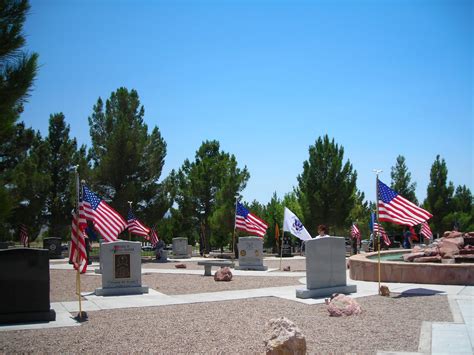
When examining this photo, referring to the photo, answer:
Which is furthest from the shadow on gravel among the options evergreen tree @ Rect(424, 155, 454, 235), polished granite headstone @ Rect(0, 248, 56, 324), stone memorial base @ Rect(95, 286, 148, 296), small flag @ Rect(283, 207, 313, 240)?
evergreen tree @ Rect(424, 155, 454, 235)

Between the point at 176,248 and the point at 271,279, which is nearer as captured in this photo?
the point at 271,279

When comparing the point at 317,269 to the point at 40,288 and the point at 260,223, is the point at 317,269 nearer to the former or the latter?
the point at 40,288

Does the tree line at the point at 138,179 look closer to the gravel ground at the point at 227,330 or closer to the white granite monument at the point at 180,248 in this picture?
the white granite monument at the point at 180,248

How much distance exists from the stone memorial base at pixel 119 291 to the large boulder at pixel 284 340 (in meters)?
8.46

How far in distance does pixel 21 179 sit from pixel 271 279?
33.4 feet

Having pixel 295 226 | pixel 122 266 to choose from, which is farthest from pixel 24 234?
pixel 295 226

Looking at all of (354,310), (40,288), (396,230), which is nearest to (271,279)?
(354,310)

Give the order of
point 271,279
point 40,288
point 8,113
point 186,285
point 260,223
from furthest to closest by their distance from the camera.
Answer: point 260,223 < point 271,279 < point 186,285 < point 40,288 < point 8,113

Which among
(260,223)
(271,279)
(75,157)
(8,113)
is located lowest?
(271,279)

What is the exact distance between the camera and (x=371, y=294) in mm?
12453

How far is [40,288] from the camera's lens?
964cm

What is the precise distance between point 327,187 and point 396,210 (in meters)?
23.6

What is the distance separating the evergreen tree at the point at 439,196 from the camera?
150 ft

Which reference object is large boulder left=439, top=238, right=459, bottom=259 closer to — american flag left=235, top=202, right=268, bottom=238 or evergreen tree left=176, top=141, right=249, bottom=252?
american flag left=235, top=202, right=268, bottom=238
